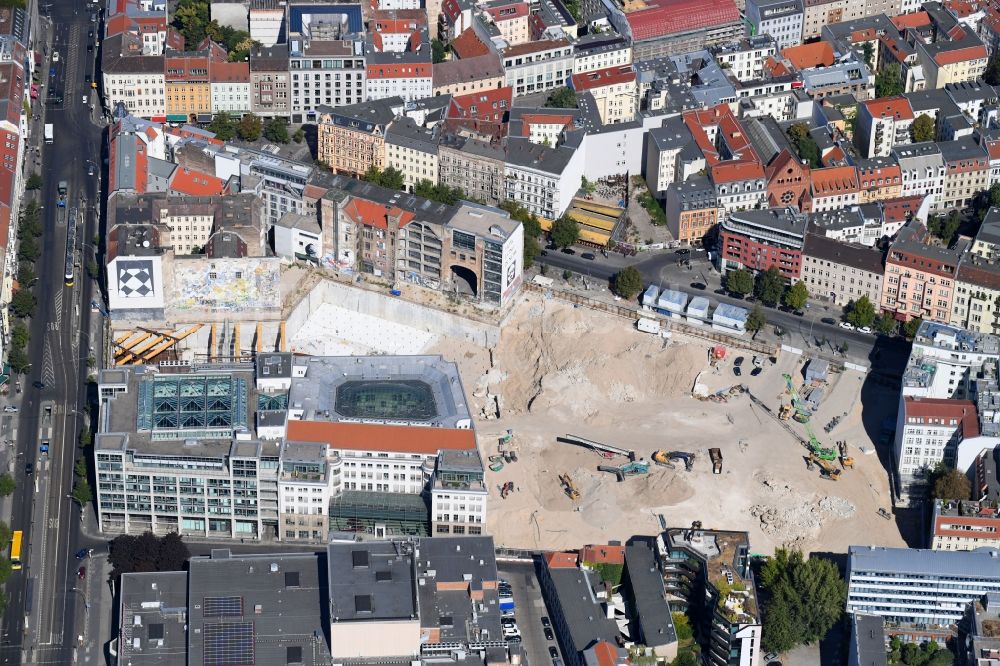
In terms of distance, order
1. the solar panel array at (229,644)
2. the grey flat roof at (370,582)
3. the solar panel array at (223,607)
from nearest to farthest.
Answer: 1. the solar panel array at (229,644)
2. the grey flat roof at (370,582)
3. the solar panel array at (223,607)

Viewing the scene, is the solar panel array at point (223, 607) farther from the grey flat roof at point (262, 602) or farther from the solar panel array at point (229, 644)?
the solar panel array at point (229, 644)

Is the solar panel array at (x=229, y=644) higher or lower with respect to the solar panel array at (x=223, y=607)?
lower

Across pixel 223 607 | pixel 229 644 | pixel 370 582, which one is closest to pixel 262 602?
pixel 223 607

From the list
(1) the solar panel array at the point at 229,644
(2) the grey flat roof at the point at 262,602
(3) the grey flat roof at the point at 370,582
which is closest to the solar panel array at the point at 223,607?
(2) the grey flat roof at the point at 262,602

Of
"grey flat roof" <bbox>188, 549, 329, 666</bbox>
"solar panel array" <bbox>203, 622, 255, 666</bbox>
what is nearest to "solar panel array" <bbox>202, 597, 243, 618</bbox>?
"grey flat roof" <bbox>188, 549, 329, 666</bbox>

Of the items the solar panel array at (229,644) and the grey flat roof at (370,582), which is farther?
the grey flat roof at (370,582)

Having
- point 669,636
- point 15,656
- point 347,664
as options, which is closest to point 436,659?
point 347,664

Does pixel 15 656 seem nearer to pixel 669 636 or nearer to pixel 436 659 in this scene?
pixel 436 659

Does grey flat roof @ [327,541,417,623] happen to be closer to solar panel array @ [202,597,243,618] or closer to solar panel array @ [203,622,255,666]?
solar panel array @ [203,622,255,666]

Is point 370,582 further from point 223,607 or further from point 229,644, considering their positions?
point 229,644
